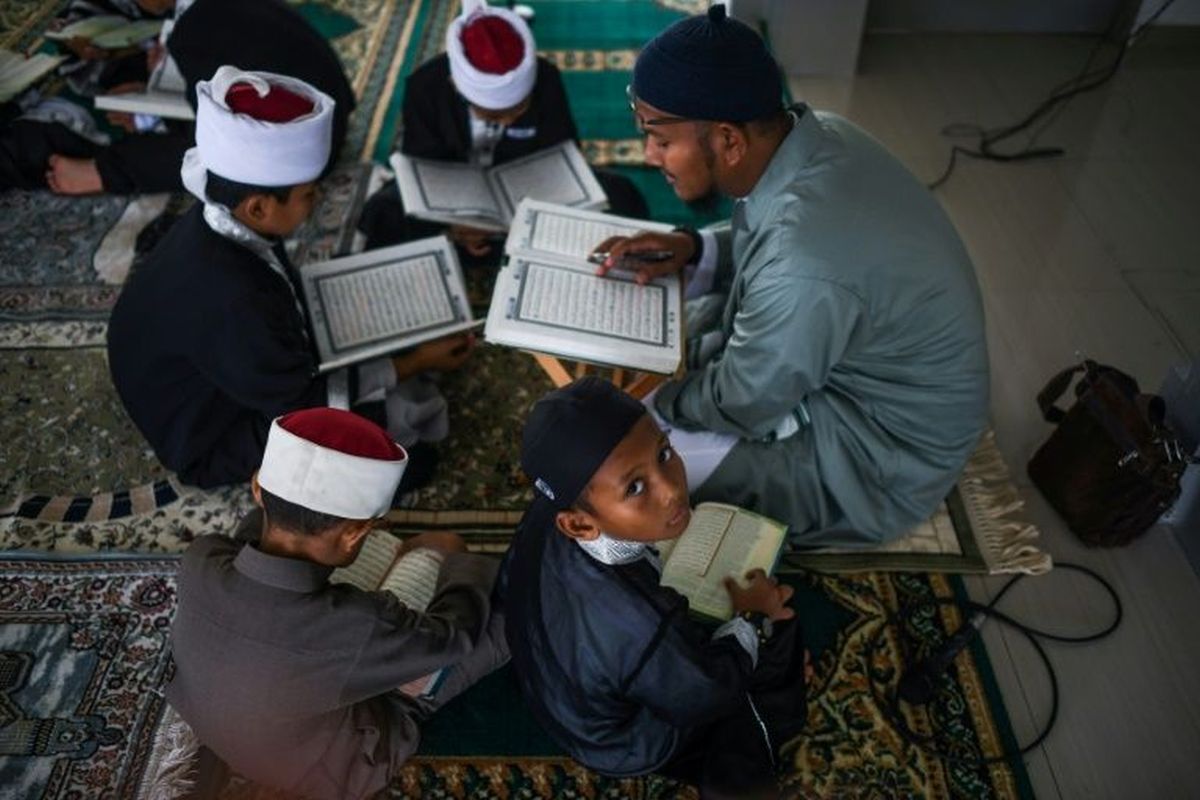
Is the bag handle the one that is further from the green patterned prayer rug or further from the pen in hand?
the pen in hand

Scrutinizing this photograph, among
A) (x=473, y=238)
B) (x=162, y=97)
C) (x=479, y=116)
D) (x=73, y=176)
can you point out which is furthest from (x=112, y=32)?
(x=473, y=238)

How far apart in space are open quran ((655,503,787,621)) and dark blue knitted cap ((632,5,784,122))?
0.77 metres

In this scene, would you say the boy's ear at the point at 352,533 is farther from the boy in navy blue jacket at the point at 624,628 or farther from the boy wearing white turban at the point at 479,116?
the boy wearing white turban at the point at 479,116

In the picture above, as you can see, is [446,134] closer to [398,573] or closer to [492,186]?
[492,186]

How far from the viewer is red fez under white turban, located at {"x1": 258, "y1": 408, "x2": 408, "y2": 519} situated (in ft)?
4.05

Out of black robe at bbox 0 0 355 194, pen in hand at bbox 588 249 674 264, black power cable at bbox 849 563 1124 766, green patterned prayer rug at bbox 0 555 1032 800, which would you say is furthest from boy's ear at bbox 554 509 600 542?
black robe at bbox 0 0 355 194

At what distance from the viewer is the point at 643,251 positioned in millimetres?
1891

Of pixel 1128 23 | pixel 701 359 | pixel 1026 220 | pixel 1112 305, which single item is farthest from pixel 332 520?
pixel 1128 23

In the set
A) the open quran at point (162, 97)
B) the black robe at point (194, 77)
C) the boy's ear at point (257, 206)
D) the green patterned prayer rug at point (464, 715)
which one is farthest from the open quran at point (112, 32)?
the green patterned prayer rug at point (464, 715)

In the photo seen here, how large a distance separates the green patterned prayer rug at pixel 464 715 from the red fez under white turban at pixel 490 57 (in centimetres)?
145

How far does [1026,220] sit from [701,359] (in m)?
1.73

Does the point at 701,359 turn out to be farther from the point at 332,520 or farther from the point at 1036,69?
the point at 1036,69

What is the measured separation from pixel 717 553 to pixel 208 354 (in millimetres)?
1114

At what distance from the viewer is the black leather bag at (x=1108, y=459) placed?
6.06 ft
